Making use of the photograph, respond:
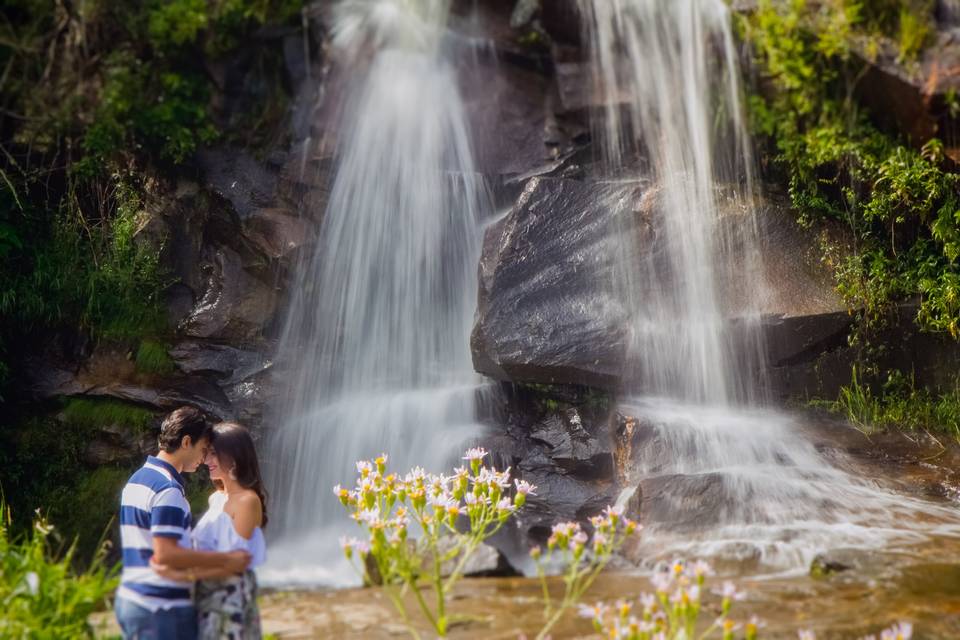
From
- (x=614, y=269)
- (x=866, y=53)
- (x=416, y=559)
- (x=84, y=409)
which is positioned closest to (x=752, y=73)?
(x=866, y=53)

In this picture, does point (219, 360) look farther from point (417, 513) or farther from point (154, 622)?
point (154, 622)

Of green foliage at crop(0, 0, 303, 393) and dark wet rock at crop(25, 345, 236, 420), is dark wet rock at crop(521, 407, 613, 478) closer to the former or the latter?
dark wet rock at crop(25, 345, 236, 420)

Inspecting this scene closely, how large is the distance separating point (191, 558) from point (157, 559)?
138 mm

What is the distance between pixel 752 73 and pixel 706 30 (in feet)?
2.38

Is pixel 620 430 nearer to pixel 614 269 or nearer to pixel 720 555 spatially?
pixel 614 269

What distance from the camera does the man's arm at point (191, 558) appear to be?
3.12 meters

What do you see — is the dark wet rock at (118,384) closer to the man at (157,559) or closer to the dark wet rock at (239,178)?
the dark wet rock at (239,178)

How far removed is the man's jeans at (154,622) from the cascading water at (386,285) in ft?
12.8

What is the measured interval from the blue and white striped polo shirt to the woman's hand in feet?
0.16

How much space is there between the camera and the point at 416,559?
335 cm

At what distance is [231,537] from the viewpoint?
3322mm

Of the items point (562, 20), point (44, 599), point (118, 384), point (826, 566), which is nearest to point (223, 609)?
point (44, 599)

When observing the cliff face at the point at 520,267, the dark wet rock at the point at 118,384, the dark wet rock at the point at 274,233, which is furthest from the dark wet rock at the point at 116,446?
the dark wet rock at the point at 274,233

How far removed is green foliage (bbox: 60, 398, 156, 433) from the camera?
308 inches
